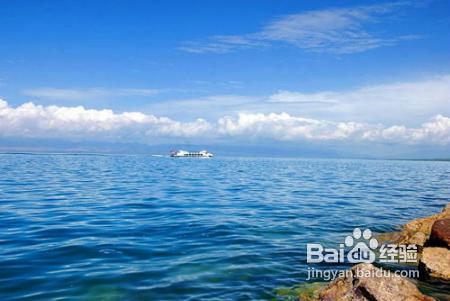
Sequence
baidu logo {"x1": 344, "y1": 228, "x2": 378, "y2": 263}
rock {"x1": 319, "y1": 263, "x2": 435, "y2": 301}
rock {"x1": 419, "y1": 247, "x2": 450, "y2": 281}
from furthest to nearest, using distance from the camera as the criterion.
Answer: baidu logo {"x1": 344, "y1": 228, "x2": 378, "y2": 263} → rock {"x1": 419, "y1": 247, "x2": 450, "y2": 281} → rock {"x1": 319, "y1": 263, "x2": 435, "y2": 301}

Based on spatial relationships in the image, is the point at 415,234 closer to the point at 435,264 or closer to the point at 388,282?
the point at 435,264

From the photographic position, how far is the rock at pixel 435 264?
533 inches

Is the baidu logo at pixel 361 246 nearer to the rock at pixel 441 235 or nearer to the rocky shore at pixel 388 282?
the rocky shore at pixel 388 282

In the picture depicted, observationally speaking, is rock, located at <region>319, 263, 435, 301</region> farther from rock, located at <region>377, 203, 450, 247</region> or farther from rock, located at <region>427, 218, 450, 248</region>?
rock, located at <region>377, 203, 450, 247</region>

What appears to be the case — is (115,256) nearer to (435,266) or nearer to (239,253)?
(239,253)

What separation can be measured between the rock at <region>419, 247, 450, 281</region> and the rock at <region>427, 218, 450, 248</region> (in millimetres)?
424

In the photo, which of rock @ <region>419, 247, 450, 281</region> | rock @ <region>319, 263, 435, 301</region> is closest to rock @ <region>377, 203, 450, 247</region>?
rock @ <region>419, 247, 450, 281</region>

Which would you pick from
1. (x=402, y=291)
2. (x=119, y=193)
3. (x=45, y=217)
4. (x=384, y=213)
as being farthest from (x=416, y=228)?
(x=119, y=193)

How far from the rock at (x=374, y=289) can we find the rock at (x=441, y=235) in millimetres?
4886

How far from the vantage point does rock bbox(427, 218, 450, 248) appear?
14.5 m

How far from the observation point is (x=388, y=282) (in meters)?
10.2

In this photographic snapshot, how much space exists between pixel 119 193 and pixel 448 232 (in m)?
28.8

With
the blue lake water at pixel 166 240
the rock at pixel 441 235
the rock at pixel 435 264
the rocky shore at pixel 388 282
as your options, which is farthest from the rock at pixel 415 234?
the rock at pixel 435 264

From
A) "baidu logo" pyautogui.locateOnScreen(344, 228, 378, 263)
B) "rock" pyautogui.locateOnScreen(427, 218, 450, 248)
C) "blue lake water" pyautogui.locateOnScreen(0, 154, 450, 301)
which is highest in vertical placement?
"rock" pyautogui.locateOnScreen(427, 218, 450, 248)
